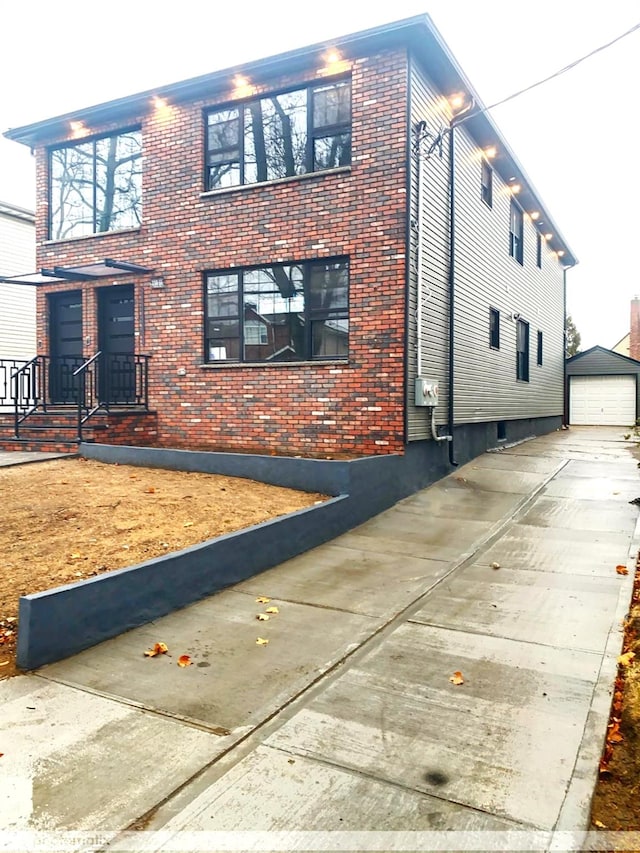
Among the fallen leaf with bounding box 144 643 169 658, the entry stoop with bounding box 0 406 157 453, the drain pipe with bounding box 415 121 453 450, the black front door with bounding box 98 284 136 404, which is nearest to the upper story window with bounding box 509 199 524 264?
the drain pipe with bounding box 415 121 453 450

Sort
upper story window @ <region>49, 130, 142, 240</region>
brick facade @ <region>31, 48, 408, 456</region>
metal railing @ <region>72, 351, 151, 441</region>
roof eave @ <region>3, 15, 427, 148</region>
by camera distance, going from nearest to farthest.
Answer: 1. roof eave @ <region>3, 15, 427, 148</region>
2. brick facade @ <region>31, 48, 408, 456</region>
3. metal railing @ <region>72, 351, 151, 441</region>
4. upper story window @ <region>49, 130, 142, 240</region>

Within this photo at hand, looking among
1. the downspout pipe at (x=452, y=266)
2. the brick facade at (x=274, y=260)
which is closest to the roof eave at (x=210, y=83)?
the brick facade at (x=274, y=260)

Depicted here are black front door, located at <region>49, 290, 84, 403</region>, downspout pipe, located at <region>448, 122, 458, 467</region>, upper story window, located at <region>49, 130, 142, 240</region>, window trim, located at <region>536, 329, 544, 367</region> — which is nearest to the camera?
downspout pipe, located at <region>448, 122, 458, 467</region>

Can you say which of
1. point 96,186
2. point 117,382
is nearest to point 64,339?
point 117,382

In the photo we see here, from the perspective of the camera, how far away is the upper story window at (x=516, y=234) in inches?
598

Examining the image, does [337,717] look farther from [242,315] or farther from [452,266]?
[452,266]

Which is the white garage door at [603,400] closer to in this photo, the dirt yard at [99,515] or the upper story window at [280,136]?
the upper story window at [280,136]

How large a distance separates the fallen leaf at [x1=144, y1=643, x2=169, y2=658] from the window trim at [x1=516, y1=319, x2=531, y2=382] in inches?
530

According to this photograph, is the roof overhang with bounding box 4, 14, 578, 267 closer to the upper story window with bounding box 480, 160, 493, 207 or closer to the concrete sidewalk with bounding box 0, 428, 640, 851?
the upper story window with bounding box 480, 160, 493, 207

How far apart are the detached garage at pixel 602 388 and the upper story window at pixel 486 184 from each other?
523 inches

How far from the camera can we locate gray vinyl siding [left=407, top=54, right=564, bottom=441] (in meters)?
9.77

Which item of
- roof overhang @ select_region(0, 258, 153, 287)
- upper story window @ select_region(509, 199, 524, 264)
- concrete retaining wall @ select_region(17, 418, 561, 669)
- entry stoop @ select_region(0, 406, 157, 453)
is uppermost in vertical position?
upper story window @ select_region(509, 199, 524, 264)

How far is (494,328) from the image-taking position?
13883 millimetres

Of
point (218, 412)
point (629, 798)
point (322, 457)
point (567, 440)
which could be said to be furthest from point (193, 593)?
point (567, 440)
